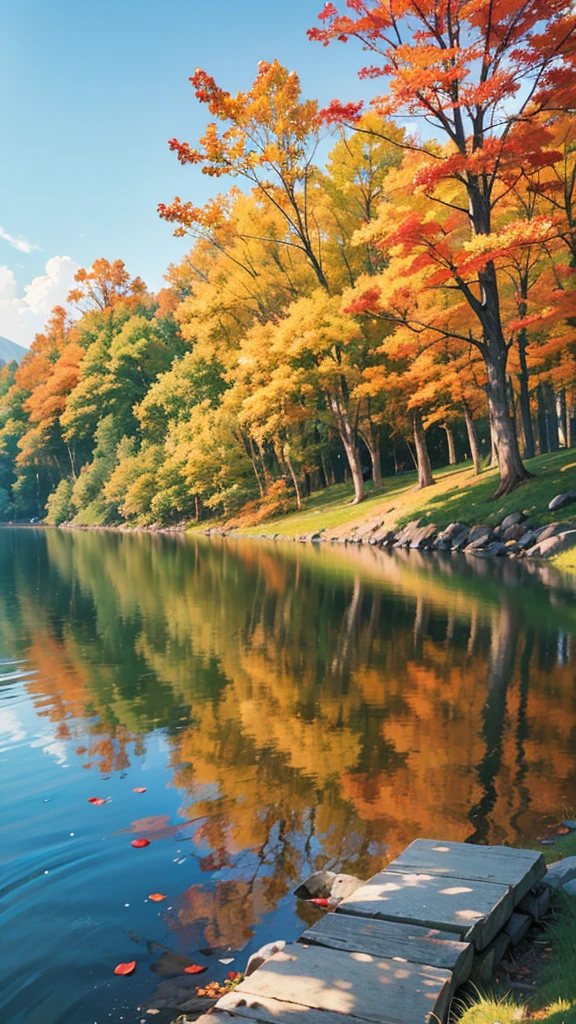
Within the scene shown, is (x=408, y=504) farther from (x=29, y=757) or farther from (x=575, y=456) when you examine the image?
(x=29, y=757)

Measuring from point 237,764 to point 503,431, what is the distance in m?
19.1

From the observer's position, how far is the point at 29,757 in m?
7.48

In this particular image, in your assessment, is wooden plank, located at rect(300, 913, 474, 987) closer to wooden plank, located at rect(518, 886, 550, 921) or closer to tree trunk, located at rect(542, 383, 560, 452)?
wooden plank, located at rect(518, 886, 550, 921)

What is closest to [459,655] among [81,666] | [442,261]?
[81,666]

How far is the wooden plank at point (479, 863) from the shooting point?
3.97m

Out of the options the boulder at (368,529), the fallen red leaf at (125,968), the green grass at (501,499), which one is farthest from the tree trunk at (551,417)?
the fallen red leaf at (125,968)

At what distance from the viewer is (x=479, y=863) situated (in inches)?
165

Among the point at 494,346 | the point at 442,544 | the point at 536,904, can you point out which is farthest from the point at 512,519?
the point at 536,904

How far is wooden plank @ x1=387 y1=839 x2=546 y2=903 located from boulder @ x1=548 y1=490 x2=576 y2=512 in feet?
58.8

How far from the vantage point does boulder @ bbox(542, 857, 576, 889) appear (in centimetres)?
421

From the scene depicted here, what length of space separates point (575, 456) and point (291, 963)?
24.6 m

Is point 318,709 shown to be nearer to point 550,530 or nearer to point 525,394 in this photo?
point 550,530

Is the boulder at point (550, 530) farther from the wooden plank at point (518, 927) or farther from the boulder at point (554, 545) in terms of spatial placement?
the wooden plank at point (518, 927)

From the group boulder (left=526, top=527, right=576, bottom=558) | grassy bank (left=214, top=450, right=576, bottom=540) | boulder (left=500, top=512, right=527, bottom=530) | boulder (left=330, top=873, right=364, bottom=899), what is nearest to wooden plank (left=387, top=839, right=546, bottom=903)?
boulder (left=330, top=873, right=364, bottom=899)
